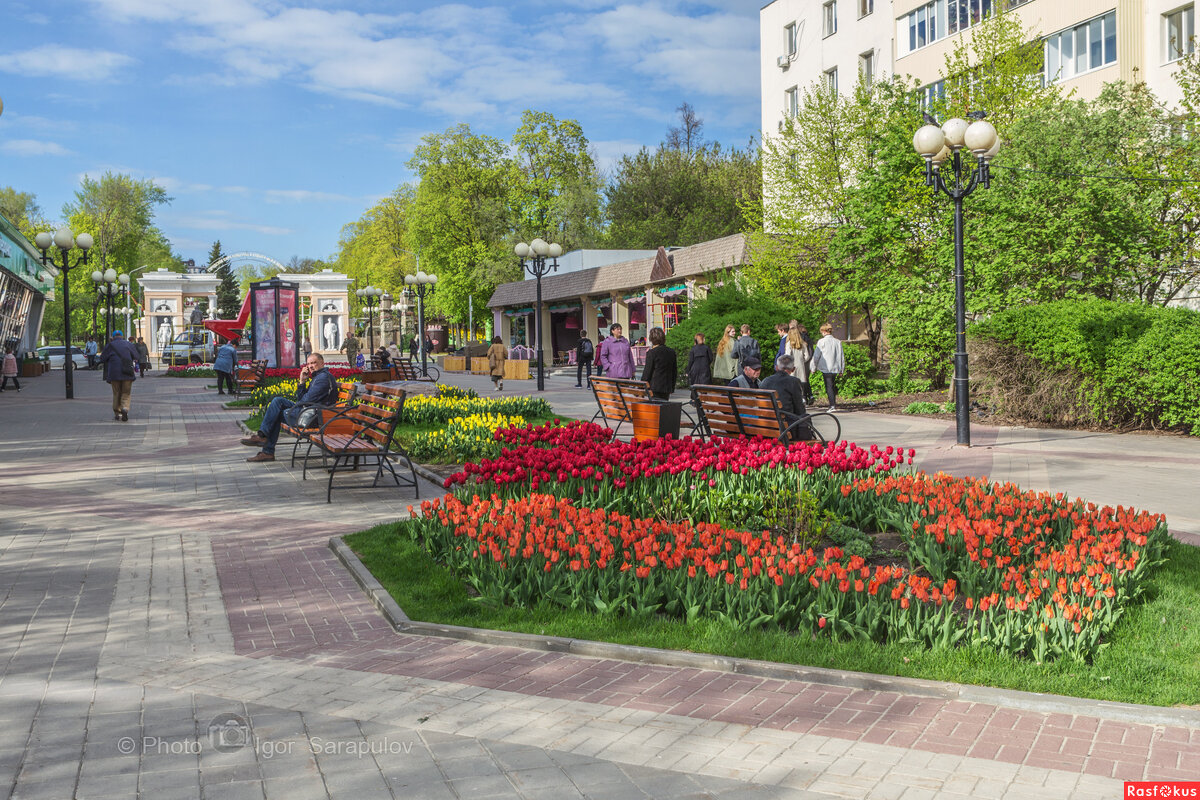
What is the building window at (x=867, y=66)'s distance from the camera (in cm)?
3691

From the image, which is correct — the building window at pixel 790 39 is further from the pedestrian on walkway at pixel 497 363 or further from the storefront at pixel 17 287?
the storefront at pixel 17 287

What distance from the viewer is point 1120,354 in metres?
13.5

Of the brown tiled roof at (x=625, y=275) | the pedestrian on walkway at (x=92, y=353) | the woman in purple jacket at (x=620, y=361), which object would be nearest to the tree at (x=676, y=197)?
the brown tiled roof at (x=625, y=275)

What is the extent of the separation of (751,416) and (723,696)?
5.65 meters

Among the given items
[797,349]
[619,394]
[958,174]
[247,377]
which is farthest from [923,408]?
[247,377]

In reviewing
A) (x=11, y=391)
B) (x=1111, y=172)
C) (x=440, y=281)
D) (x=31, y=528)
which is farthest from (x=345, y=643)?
(x=440, y=281)

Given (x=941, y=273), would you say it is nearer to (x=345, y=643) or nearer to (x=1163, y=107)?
(x=1163, y=107)

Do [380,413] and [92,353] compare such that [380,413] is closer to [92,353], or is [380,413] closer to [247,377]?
[247,377]

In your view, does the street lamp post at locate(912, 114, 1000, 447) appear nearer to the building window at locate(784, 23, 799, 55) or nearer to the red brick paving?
the red brick paving

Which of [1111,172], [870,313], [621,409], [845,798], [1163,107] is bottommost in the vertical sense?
[845,798]

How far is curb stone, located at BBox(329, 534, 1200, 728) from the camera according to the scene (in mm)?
3998

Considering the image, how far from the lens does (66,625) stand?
548 centimetres

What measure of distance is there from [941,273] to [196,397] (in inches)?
738

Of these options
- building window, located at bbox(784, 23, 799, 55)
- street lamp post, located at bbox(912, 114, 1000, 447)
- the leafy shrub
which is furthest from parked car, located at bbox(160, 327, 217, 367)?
street lamp post, located at bbox(912, 114, 1000, 447)
